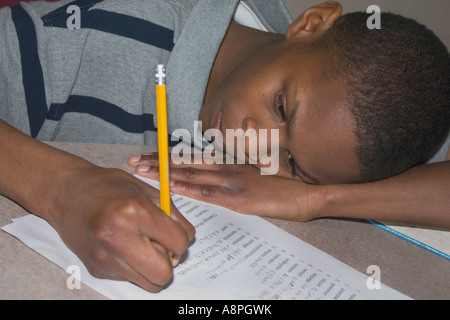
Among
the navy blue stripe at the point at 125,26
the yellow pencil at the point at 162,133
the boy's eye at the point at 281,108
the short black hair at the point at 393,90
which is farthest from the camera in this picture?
the navy blue stripe at the point at 125,26

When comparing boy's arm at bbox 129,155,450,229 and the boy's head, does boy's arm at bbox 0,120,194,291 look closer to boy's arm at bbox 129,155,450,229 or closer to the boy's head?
boy's arm at bbox 129,155,450,229

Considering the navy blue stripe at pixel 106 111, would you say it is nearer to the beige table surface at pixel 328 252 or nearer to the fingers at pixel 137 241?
the beige table surface at pixel 328 252

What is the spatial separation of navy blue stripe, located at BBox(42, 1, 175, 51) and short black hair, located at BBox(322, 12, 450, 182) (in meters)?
0.36

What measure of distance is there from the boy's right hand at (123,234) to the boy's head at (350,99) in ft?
0.97

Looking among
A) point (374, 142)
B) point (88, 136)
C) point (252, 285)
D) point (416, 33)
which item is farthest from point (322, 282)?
point (88, 136)

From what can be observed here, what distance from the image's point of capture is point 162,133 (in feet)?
1.50

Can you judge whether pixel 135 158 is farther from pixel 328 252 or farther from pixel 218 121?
pixel 328 252

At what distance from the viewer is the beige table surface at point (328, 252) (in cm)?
45

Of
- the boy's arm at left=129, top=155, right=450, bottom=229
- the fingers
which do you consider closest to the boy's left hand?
the boy's arm at left=129, top=155, right=450, bottom=229

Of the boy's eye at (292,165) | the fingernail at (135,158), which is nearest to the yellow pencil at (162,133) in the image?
the fingernail at (135,158)

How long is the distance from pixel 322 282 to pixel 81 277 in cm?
30

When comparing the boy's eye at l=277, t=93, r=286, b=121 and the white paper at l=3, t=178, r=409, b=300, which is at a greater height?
the boy's eye at l=277, t=93, r=286, b=121

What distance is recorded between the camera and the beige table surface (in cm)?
45
